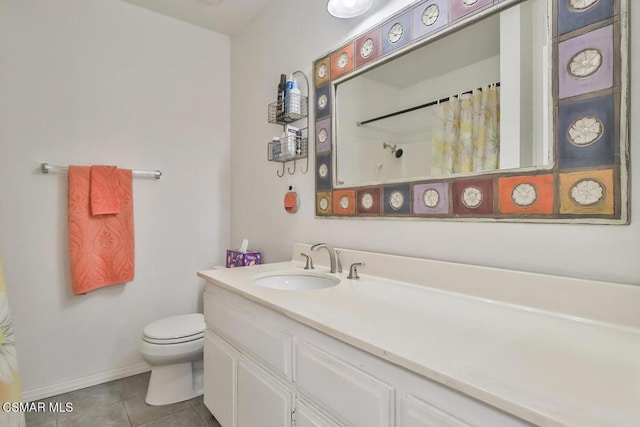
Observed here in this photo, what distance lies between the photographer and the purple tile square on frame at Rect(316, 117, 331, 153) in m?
1.59

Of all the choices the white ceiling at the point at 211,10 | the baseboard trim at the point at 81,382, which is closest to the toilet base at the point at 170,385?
the baseboard trim at the point at 81,382

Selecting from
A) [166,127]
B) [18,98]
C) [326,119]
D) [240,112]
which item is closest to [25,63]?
[18,98]

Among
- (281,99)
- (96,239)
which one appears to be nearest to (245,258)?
(96,239)

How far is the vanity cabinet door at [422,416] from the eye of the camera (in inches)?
22.0

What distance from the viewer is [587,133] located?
2.64 ft

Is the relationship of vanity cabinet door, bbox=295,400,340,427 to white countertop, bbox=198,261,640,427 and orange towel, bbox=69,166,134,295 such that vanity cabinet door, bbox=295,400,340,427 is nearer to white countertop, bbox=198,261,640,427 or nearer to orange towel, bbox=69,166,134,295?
white countertop, bbox=198,261,640,427

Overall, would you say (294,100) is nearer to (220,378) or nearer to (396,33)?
(396,33)

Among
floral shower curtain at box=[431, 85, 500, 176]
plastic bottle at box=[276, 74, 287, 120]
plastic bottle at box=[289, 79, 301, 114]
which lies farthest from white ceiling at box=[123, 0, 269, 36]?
floral shower curtain at box=[431, 85, 500, 176]

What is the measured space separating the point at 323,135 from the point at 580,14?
3.48 feet

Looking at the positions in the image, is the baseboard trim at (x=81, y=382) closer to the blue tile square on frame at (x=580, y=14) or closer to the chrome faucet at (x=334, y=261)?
the chrome faucet at (x=334, y=261)

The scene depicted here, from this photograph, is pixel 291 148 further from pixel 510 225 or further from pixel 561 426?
pixel 561 426

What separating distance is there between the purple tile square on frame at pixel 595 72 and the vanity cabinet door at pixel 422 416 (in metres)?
0.86

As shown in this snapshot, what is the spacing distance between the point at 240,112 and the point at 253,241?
39.6 inches

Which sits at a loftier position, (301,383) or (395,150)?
(395,150)
